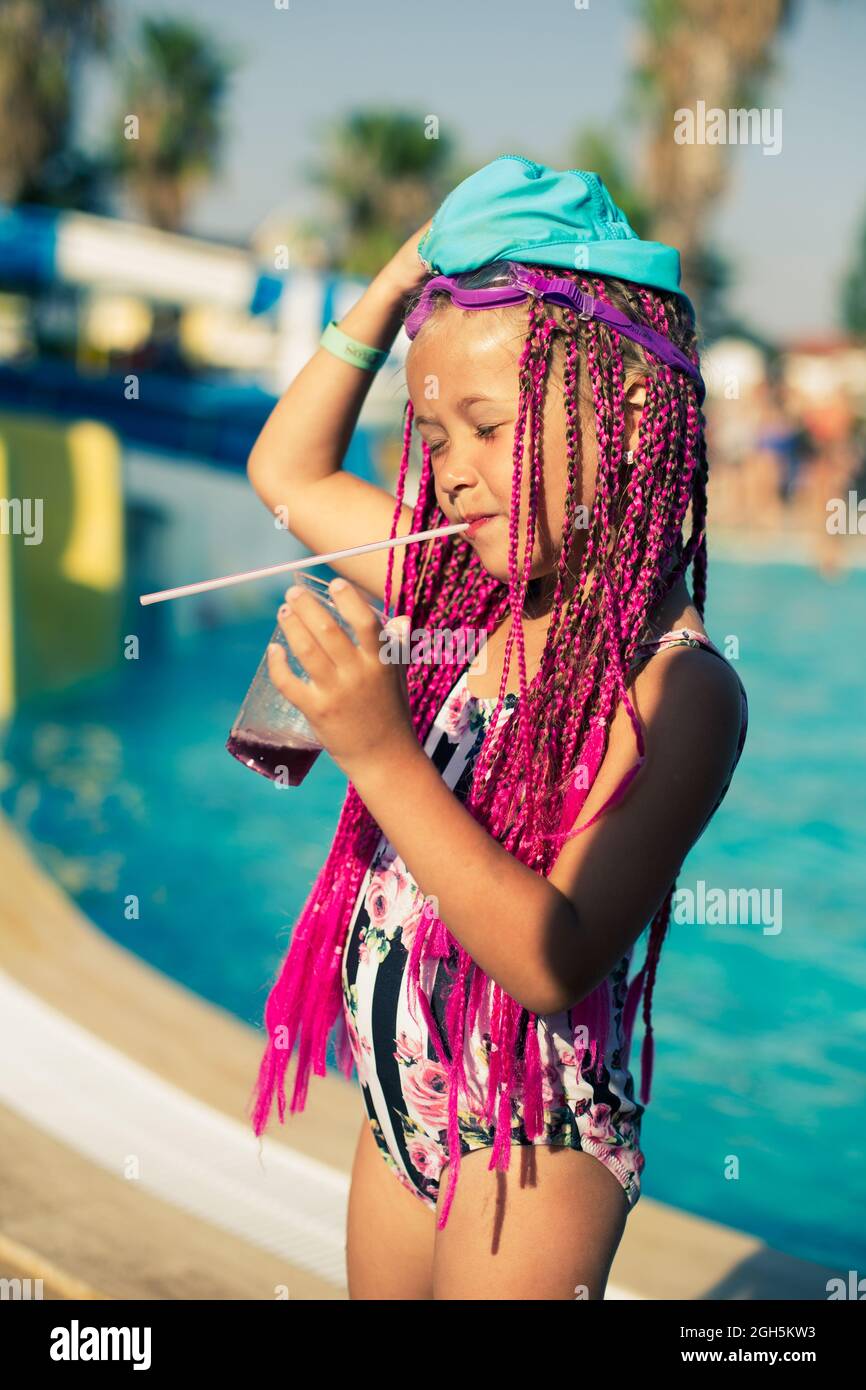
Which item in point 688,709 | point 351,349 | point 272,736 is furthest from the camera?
point 351,349

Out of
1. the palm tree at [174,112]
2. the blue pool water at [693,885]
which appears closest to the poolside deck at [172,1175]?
the blue pool water at [693,885]

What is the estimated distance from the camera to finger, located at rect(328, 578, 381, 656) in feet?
4.18

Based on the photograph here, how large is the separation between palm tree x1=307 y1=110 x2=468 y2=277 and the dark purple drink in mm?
39584

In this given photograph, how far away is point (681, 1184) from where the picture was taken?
4.38m

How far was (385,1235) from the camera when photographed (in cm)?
170

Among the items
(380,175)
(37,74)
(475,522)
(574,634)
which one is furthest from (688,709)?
(380,175)

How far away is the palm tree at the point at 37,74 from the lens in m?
25.0

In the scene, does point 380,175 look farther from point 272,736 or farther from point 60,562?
point 272,736

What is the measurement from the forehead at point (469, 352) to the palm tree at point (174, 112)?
35.1 m

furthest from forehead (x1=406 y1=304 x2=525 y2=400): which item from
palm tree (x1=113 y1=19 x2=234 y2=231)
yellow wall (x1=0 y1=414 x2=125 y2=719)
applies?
palm tree (x1=113 y1=19 x2=234 y2=231)

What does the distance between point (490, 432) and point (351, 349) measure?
17.8 inches

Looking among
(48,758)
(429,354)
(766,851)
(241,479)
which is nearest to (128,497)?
(241,479)

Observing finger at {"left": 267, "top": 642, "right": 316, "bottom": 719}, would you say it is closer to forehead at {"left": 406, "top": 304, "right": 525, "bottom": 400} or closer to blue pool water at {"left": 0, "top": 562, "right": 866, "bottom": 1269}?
forehead at {"left": 406, "top": 304, "right": 525, "bottom": 400}

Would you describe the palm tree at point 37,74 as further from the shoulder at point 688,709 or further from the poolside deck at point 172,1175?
the shoulder at point 688,709
